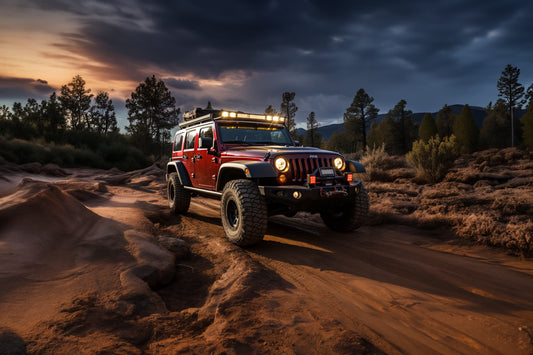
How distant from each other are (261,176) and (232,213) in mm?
1096

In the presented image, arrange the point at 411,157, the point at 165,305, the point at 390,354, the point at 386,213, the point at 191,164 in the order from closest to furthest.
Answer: the point at 390,354 < the point at 165,305 < the point at 386,213 < the point at 191,164 < the point at 411,157

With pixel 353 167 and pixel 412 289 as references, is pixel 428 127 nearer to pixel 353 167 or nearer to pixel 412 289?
pixel 353 167

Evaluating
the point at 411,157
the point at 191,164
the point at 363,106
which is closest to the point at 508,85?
the point at 363,106

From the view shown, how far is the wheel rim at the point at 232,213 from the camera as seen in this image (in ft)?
15.1

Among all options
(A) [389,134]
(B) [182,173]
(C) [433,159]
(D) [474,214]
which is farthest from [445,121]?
(B) [182,173]

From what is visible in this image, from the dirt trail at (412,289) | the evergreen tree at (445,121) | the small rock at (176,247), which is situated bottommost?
the dirt trail at (412,289)

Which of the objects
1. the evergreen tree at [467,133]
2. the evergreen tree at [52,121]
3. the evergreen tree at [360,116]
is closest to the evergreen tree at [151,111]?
the evergreen tree at [52,121]

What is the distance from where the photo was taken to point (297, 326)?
2117mm

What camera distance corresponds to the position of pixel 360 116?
5388 cm

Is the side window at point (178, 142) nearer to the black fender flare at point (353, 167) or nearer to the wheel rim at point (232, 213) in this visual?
the wheel rim at point (232, 213)

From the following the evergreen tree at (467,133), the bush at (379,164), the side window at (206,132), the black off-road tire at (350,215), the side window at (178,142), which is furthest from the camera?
the evergreen tree at (467,133)

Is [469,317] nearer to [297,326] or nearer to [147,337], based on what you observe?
[297,326]

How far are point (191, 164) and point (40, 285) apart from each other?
4.28 metres

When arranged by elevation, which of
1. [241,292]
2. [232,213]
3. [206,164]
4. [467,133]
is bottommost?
[241,292]
